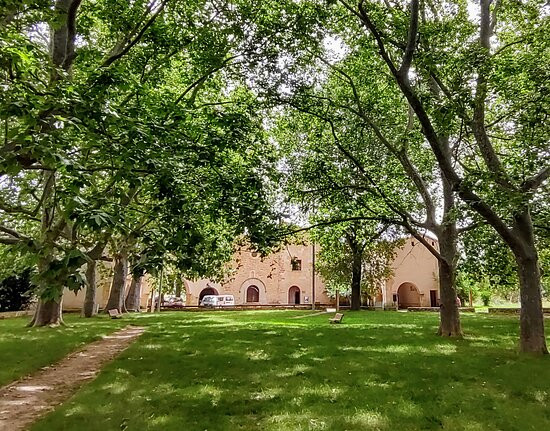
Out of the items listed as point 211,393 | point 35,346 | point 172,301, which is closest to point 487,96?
point 211,393

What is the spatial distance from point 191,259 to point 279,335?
1118 centimetres

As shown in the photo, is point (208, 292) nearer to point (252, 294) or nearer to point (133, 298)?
point (252, 294)

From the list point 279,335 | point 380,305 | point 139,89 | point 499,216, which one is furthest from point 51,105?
point 380,305

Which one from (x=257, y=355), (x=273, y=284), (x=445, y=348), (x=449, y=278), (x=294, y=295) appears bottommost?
(x=257, y=355)

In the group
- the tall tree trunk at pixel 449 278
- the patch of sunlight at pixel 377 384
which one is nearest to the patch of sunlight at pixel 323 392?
the patch of sunlight at pixel 377 384

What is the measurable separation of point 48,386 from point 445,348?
1106 centimetres

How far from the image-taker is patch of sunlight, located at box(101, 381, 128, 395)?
26.7 feet

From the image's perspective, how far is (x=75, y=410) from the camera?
690cm

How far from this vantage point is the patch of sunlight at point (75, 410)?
6.75 m

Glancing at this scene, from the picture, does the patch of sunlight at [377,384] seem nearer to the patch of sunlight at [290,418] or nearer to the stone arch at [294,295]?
the patch of sunlight at [290,418]

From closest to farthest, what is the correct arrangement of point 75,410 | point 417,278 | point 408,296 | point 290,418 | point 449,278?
point 290,418, point 75,410, point 449,278, point 417,278, point 408,296

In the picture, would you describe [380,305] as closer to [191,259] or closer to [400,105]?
[400,105]

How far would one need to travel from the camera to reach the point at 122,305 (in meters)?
30.5

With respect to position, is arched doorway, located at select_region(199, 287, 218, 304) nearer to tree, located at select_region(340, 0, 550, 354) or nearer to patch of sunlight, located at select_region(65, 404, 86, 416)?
tree, located at select_region(340, 0, 550, 354)
